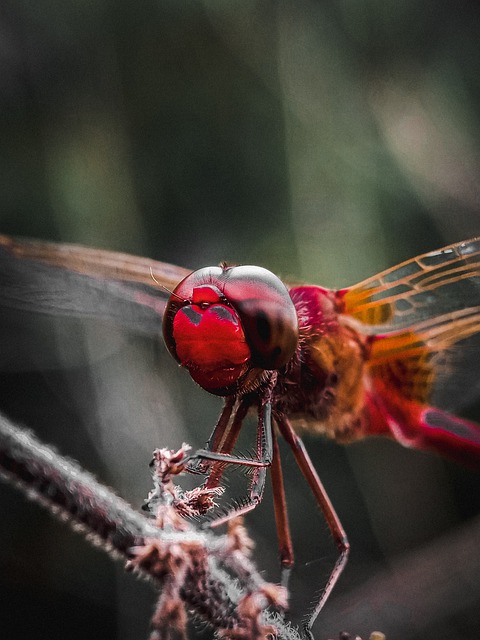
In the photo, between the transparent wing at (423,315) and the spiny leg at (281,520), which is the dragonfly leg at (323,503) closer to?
the spiny leg at (281,520)

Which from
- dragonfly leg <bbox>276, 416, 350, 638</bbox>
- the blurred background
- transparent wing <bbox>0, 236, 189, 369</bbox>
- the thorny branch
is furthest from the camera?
the blurred background

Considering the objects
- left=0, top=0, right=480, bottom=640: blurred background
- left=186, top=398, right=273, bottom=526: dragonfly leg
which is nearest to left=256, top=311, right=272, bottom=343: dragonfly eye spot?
left=186, top=398, right=273, bottom=526: dragonfly leg

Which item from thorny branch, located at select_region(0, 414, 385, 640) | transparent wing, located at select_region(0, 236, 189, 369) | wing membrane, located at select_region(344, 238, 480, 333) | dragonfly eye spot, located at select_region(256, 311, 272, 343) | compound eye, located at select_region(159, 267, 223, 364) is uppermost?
transparent wing, located at select_region(0, 236, 189, 369)

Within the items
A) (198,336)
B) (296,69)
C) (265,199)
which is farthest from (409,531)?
(198,336)

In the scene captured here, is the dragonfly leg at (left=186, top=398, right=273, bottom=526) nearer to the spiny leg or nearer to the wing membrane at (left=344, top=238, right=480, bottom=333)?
the spiny leg

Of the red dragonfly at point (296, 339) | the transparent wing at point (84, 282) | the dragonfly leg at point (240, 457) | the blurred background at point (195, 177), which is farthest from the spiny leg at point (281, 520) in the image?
the blurred background at point (195, 177)

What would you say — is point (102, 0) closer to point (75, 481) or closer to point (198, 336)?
point (198, 336)
